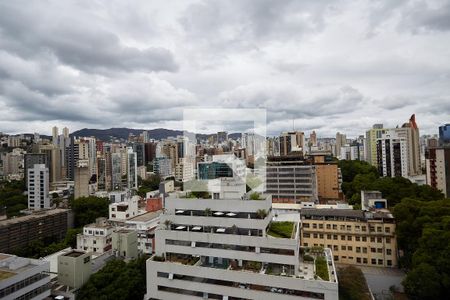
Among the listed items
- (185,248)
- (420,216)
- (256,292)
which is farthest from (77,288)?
(420,216)

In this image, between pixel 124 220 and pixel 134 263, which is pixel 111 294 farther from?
pixel 124 220

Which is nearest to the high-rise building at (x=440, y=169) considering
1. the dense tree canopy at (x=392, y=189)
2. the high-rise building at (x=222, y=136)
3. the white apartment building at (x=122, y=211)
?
the dense tree canopy at (x=392, y=189)

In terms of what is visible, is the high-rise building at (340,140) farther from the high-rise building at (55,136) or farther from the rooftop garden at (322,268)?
the rooftop garden at (322,268)

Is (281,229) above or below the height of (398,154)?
below

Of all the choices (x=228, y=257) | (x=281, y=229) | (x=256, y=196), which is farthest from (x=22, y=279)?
(x=281, y=229)

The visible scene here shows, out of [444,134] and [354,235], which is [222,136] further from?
[444,134]

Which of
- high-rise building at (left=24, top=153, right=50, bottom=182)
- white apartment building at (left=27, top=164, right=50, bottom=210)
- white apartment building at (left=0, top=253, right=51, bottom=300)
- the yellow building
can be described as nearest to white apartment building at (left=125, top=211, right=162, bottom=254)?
white apartment building at (left=0, top=253, right=51, bottom=300)
